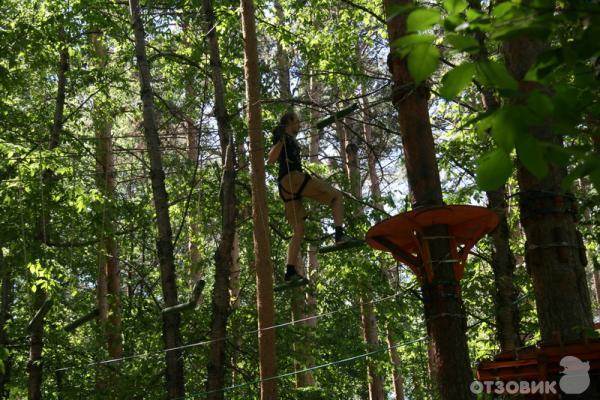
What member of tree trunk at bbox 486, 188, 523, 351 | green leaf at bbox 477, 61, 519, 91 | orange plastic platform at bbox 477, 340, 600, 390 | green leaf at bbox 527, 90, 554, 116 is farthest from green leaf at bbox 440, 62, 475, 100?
tree trunk at bbox 486, 188, 523, 351

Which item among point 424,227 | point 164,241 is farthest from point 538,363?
point 164,241

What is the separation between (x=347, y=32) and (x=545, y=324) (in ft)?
24.0

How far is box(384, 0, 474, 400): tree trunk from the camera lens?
174 inches

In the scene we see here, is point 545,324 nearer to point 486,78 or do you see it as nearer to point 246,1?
point 486,78

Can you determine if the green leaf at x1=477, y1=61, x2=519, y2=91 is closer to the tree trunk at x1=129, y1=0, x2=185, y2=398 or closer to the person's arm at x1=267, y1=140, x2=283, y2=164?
the person's arm at x1=267, y1=140, x2=283, y2=164

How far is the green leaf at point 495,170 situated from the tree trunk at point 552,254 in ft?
9.76

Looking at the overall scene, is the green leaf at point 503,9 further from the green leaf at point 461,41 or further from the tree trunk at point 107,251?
the tree trunk at point 107,251

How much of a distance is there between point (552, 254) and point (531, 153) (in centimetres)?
328

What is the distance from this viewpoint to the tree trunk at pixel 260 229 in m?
5.78

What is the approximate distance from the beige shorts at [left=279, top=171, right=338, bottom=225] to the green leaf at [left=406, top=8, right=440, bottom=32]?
16.1 feet

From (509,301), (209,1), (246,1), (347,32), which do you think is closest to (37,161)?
(209,1)

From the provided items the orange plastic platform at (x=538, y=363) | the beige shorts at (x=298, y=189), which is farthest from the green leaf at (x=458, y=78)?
the beige shorts at (x=298, y=189)

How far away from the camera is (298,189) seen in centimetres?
671

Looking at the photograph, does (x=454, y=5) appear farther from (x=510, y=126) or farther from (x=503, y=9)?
(x=510, y=126)
